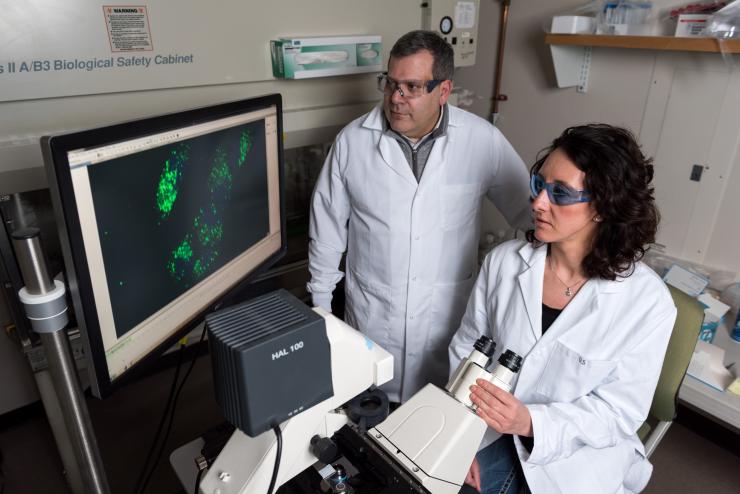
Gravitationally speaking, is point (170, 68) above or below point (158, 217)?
above

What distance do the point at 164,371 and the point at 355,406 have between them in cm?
190

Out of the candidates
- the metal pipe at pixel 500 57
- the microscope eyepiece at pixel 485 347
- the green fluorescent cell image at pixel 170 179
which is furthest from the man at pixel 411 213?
the metal pipe at pixel 500 57

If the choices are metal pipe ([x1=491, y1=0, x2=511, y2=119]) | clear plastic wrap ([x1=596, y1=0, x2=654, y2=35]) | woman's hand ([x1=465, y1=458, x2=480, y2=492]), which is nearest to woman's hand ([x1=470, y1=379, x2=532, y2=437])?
woman's hand ([x1=465, y1=458, x2=480, y2=492])

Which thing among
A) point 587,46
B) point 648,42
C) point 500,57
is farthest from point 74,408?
point 500,57

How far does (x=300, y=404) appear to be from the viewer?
0.66m

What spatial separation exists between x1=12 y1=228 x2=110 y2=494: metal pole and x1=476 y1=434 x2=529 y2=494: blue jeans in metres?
0.82

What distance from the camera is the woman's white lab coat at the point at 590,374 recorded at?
1.07 m

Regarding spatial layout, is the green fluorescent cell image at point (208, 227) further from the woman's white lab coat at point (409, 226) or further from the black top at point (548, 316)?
the black top at point (548, 316)

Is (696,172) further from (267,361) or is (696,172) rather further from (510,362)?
(267,361)

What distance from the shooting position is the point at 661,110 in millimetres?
2061

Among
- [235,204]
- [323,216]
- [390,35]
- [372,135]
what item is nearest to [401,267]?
[323,216]

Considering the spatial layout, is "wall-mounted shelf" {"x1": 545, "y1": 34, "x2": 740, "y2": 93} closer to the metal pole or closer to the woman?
the woman

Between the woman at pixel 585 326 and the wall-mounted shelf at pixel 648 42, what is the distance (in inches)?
36.7

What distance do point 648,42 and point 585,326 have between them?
1299 millimetres
